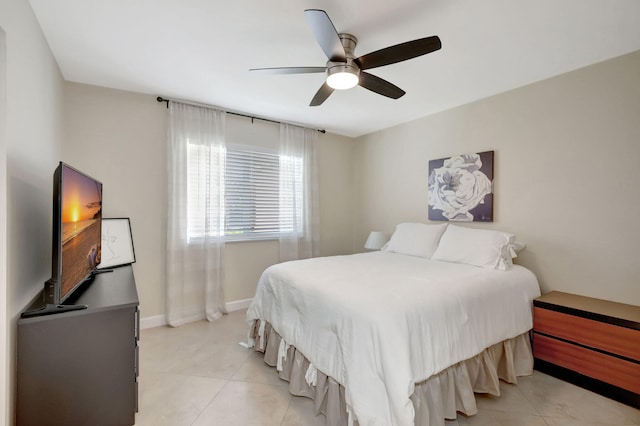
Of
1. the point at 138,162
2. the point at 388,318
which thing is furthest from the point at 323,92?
the point at 138,162

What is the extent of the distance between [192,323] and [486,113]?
3.96m

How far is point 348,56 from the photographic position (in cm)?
184

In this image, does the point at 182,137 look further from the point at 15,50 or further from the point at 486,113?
the point at 486,113

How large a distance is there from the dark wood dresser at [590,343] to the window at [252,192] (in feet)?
9.27

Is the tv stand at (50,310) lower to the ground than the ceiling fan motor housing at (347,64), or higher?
lower

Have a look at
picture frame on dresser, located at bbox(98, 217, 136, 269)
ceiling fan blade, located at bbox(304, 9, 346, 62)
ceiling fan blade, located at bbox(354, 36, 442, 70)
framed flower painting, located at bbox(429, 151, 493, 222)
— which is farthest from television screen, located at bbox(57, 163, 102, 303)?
framed flower painting, located at bbox(429, 151, 493, 222)

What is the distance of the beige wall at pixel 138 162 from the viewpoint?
2672 mm

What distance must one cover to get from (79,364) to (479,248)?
2939 millimetres

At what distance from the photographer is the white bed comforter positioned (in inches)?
53.6

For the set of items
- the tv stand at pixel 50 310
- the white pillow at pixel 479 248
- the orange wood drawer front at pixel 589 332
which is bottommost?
the orange wood drawer front at pixel 589 332

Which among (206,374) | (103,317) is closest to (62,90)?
(103,317)

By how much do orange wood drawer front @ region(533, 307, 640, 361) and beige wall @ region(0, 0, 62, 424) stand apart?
3.27 m

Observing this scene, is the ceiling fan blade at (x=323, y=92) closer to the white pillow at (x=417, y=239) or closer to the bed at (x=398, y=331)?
the bed at (x=398, y=331)

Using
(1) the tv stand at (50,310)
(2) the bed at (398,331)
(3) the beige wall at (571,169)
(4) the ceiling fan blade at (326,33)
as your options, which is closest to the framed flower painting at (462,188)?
(3) the beige wall at (571,169)
